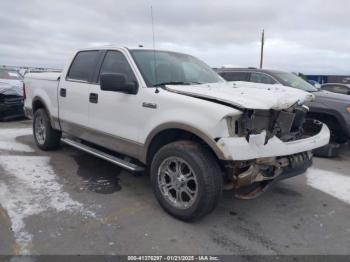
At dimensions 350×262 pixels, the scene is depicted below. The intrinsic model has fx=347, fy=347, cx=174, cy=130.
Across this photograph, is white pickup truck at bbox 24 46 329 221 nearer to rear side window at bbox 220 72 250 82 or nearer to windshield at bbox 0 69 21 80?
rear side window at bbox 220 72 250 82

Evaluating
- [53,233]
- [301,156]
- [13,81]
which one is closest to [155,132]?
[53,233]

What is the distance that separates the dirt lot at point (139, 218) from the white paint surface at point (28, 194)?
0.01 metres

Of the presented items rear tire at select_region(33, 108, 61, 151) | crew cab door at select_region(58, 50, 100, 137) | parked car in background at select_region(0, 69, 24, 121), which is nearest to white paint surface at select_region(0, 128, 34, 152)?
rear tire at select_region(33, 108, 61, 151)

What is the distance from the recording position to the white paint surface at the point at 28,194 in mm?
3602

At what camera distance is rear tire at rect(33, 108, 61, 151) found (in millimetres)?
6195

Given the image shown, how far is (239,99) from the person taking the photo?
3389 mm

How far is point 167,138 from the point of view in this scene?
13.2ft

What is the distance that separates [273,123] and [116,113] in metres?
1.95

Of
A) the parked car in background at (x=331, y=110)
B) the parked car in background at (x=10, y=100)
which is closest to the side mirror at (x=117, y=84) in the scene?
the parked car in background at (x=331, y=110)

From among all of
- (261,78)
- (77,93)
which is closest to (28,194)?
(77,93)

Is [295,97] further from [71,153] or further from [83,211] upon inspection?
[71,153]

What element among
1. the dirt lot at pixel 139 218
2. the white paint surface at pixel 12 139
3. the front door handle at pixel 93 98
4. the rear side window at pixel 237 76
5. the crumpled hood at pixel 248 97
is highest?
the rear side window at pixel 237 76

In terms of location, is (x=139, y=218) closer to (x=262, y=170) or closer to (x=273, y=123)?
(x=262, y=170)

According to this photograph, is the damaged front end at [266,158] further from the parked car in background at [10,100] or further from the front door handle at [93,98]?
the parked car in background at [10,100]
